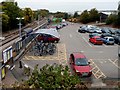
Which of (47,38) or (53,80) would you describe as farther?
(47,38)

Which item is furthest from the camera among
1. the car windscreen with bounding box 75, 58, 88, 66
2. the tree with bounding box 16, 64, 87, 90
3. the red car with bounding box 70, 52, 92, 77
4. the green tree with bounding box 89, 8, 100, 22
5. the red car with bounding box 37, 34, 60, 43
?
the green tree with bounding box 89, 8, 100, 22

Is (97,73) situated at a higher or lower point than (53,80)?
lower

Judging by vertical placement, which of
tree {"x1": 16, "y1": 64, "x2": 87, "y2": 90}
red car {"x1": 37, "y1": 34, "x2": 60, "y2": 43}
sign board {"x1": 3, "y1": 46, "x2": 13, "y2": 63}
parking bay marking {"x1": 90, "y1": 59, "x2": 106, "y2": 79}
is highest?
tree {"x1": 16, "y1": 64, "x2": 87, "y2": 90}

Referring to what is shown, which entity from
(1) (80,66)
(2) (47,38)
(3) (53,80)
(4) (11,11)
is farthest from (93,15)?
(3) (53,80)

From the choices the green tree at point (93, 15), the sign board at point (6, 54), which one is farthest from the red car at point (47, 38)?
the green tree at point (93, 15)

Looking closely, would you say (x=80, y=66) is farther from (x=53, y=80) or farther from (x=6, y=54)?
(x=53, y=80)

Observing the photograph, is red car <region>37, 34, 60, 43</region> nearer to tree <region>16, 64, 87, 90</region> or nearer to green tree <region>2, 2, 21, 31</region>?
green tree <region>2, 2, 21, 31</region>

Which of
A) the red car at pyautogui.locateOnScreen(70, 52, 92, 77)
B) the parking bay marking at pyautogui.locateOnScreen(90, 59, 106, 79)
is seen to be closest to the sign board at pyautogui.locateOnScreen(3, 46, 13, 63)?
the red car at pyautogui.locateOnScreen(70, 52, 92, 77)

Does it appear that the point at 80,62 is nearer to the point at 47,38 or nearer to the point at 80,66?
the point at 80,66

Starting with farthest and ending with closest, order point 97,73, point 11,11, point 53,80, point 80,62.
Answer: point 11,11
point 97,73
point 80,62
point 53,80

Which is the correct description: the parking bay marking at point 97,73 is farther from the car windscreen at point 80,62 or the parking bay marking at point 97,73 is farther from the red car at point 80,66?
the car windscreen at point 80,62

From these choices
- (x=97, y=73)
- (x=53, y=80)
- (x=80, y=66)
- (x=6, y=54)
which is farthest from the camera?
(x=97, y=73)

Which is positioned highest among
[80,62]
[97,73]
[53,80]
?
[53,80]

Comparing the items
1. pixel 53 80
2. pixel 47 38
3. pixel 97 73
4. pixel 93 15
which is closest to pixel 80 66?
pixel 97 73
